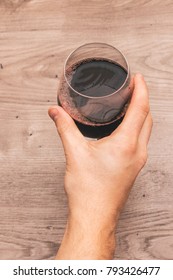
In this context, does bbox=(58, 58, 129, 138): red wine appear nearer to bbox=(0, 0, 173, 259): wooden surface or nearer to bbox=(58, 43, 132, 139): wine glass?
bbox=(58, 43, 132, 139): wine glass

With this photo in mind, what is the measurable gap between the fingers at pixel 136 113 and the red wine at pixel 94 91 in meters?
0.01

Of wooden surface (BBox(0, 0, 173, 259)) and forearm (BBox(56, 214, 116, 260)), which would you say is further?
wooden surface (BBox(0, 0, 173, 259))

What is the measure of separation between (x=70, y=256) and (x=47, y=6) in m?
0.50

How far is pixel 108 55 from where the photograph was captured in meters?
0.64

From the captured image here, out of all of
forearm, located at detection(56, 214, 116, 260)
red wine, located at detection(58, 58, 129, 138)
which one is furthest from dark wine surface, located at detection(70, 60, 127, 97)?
forearm, located at detection(56, 214, 116, 260)

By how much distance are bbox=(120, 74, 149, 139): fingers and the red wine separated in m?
0.01

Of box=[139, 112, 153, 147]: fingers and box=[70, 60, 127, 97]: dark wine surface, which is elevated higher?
box=[70, 60, 127, 97]: dark wine surface

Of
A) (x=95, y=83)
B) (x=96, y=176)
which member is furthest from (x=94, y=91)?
(x=96, y=176)

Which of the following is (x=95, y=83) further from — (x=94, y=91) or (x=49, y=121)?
(x=49, y=121)

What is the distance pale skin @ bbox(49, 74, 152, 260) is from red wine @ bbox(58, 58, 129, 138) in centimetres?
2

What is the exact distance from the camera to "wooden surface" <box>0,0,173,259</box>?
2.52ft

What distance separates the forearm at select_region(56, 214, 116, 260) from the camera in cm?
63

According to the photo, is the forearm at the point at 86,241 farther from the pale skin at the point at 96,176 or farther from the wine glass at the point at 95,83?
the wine glass at the point at 95,83

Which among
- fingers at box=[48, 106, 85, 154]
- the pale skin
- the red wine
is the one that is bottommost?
the pale skin
